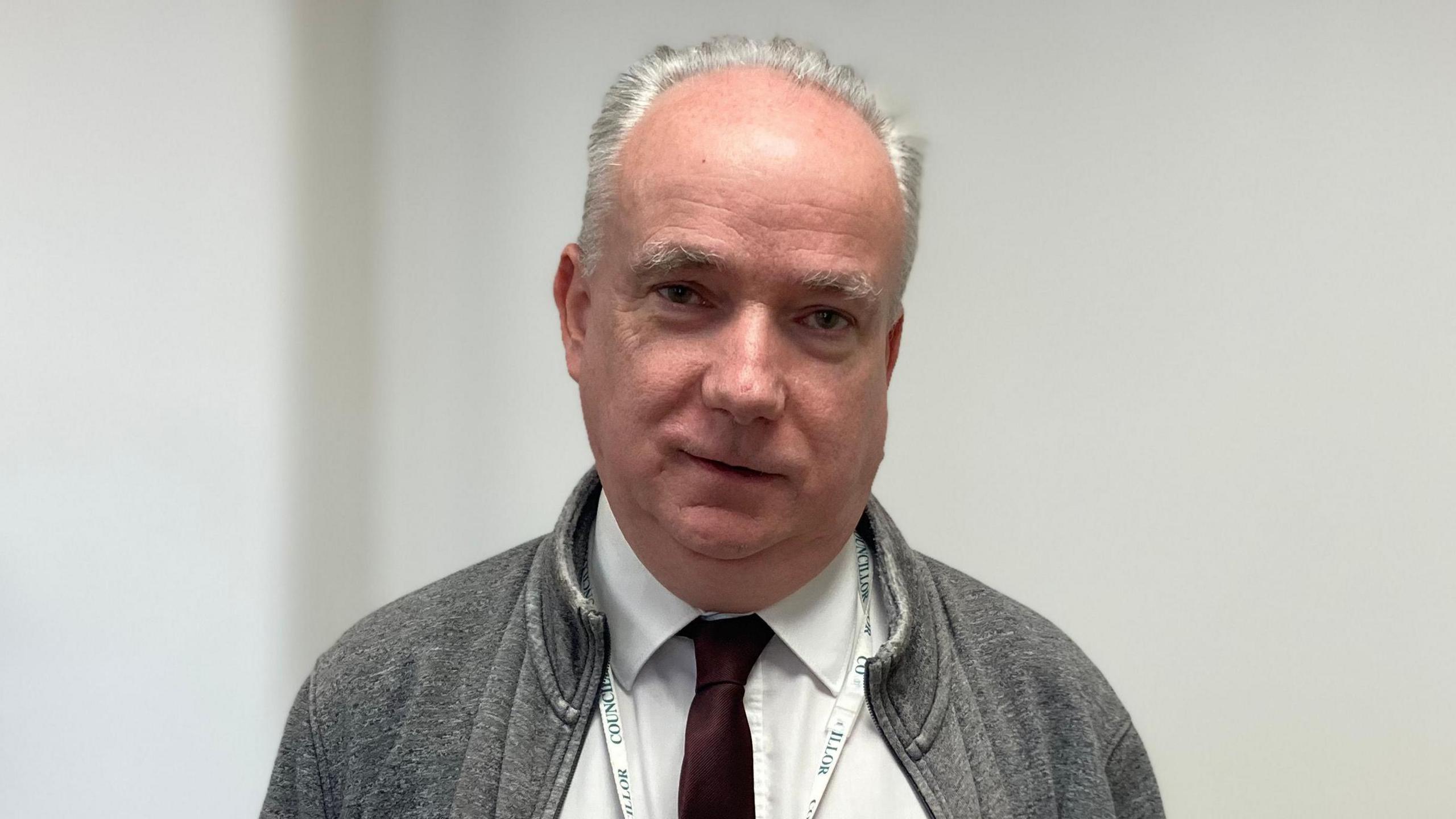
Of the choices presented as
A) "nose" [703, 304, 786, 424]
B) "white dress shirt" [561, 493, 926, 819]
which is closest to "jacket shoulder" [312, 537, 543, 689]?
"white dress shirt" [561, 493, 926, 819]

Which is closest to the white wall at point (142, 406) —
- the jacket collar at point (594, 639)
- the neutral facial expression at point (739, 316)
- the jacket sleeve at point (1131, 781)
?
the jacket collar at point (594, 639)

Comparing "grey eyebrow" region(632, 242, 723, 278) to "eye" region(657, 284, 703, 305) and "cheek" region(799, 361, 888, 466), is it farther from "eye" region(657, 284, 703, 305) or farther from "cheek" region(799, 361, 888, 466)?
"cheek" region(799, 361, 888, 466)

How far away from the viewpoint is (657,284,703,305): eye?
116cm

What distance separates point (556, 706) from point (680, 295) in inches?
15.5

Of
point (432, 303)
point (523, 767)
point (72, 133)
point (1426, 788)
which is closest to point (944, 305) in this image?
point (432, 303)

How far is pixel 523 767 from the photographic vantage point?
1167mm

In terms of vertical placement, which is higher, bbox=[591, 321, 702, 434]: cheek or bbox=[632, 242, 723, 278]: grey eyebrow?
bbox=[632, 242, 723, 278]: grey eyebrow

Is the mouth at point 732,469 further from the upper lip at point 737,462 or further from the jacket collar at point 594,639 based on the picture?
the jacket collar at point 594,639

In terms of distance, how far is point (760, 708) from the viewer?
1.21 metres

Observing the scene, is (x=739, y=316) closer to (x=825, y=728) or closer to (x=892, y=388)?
(x=825, y=728)

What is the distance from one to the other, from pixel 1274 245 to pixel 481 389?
1.22m

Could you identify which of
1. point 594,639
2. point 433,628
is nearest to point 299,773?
point 433,628

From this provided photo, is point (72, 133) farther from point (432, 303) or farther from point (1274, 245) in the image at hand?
point (1274, 245)

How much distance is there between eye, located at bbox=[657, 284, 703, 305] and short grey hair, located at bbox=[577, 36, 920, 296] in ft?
0.30
